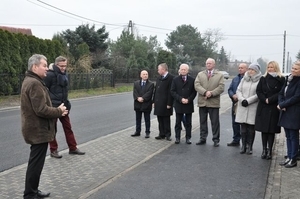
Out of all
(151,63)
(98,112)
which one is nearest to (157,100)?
(98,112)

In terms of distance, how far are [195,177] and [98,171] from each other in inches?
64.5

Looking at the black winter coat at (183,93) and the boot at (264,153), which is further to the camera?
the black winter coat at (183,93)

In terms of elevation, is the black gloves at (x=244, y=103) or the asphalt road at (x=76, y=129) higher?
the black gloves at (x=244, y=103)

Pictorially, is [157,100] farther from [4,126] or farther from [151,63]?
[151,63]

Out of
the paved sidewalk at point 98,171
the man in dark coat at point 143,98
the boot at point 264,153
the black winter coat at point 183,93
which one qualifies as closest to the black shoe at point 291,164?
the paved sidewalk at point 98,171

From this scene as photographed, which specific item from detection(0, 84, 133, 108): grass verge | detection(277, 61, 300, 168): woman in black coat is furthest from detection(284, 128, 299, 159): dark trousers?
detection(0, 84, 133, 108): grass verge

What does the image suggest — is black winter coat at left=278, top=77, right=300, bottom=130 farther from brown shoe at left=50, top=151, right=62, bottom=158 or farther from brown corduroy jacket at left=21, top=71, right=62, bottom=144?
brown shoe at left=50, top=151, right=62, bottom=158

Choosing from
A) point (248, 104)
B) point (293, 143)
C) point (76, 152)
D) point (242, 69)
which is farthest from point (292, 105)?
point (76, 152)

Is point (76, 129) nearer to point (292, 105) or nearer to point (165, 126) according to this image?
point (165, 126)

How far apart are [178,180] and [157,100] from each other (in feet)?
11.9

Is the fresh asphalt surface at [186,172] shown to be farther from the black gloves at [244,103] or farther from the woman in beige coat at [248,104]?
the black gloves at [244,103]

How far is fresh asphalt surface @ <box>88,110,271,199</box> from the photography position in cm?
529

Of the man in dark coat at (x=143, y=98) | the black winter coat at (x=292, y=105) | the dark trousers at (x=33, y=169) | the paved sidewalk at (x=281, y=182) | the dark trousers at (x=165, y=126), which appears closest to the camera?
the dark trousers at (x=33, y=169)

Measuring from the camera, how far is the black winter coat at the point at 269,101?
7.27m
